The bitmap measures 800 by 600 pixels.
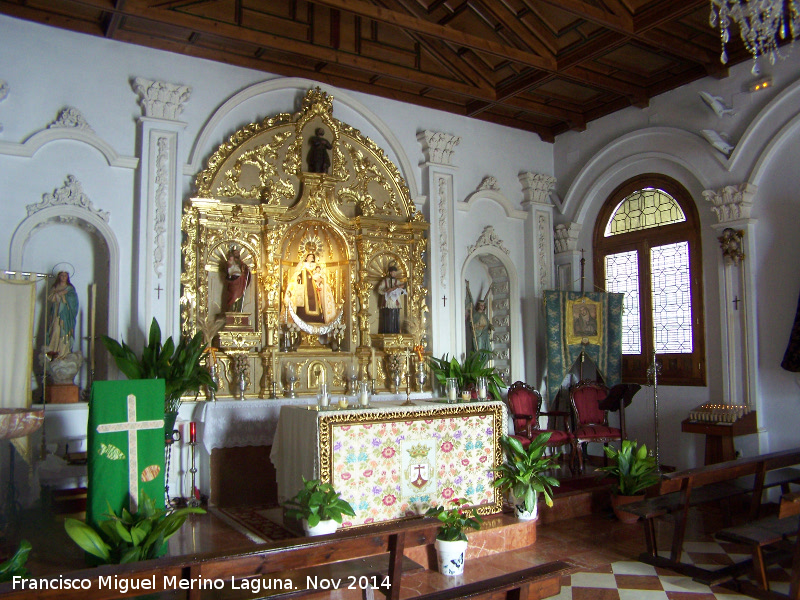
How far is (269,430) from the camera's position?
709 cm

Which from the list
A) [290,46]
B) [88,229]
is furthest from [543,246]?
[88,229]

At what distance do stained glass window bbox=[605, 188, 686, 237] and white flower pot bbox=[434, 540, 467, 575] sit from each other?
5499mm

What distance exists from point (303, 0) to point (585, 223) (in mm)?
4990

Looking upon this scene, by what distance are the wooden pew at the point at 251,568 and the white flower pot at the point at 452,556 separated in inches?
53.6

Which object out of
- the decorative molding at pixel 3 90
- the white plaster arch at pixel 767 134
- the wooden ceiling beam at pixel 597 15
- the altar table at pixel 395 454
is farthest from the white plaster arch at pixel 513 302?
the decorative molding at pixel 3 90

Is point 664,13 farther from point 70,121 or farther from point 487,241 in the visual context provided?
point 70,121

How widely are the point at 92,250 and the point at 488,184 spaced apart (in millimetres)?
5116

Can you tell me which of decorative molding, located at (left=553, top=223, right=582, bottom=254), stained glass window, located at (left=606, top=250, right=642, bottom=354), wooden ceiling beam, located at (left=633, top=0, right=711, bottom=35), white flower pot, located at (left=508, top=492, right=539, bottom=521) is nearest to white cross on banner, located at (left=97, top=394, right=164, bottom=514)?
white flower pot, located at (left=508, top=492, right=539, bottom=521)

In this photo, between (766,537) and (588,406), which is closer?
(766,537)

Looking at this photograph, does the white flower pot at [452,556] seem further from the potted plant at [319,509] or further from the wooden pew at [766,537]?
the wooden pew at [766,537]

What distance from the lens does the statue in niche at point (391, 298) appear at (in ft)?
27.3

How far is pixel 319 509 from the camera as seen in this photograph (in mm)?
5023

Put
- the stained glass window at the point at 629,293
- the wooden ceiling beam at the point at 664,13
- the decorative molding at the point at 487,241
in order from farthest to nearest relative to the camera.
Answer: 1. the decorative molding at the point at 487,241
2. the stained glass window at the point at 629,293
3. the wooden ceiling beam at the point at 664,13

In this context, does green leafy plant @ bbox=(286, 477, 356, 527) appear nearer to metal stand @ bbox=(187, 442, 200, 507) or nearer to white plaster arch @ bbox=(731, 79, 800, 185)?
metal stand @ bbox=(187, 442, 200, 507)
